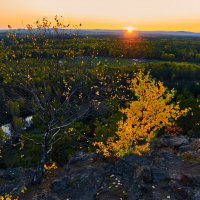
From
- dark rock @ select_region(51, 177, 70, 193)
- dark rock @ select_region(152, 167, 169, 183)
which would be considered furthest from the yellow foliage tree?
dark rock @ select_region(51, 177, 70, 193)

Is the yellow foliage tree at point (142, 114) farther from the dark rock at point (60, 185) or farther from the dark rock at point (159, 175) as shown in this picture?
the dark rock at point (60, 185)

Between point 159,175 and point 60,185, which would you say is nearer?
point 159,175

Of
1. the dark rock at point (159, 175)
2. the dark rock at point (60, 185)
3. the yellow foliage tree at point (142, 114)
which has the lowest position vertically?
the dark rock at point (60, 185)

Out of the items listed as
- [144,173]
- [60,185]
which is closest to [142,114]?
[144,173]

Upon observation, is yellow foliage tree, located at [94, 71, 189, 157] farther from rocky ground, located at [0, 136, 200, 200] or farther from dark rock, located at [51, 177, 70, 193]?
dark rock, located at [51, 177, 70, 193]

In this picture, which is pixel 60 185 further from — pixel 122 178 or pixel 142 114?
pixel 142 114

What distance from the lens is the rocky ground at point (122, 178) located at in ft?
80.4

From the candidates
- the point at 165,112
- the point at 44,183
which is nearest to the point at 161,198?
the point at 165,112

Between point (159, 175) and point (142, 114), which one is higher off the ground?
point (142, 114)

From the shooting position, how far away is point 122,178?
2739 centimetres

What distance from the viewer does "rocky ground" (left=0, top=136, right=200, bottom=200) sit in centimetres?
2450

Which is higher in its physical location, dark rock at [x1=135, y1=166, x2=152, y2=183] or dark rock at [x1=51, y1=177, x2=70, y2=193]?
dark rock at [x1=135, y1=166, x2=152, y2=183]

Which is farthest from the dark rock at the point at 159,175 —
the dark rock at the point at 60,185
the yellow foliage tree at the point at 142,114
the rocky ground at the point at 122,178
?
the dark rock at the point at 60,185

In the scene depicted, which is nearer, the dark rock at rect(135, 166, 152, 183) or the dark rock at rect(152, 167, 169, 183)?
the dark rock at rect(135, 166, 152, 183)
